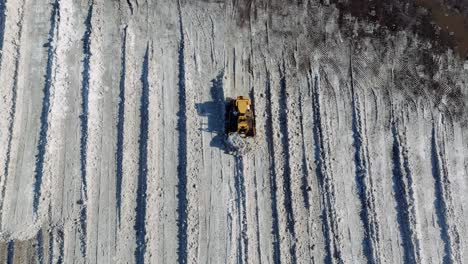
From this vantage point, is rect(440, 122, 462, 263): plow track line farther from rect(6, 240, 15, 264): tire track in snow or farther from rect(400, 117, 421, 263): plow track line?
rect(6, 240, 15, 264): tire track in snow

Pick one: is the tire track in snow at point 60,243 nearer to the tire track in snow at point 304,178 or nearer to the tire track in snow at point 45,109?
the tire track in snow at point 45,109

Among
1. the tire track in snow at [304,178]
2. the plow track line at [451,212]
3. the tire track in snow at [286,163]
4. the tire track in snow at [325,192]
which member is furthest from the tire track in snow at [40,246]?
the plow track line at [451,212]

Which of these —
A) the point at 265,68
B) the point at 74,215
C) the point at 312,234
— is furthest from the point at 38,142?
the point at 312,234

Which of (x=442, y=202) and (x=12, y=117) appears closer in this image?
(x=12, y=117)

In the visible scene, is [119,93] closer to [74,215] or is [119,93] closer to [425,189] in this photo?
[74,215]

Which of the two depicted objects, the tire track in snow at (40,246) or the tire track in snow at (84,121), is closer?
the tire track in snow at (40,246)

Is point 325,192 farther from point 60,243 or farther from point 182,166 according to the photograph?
point 60,243

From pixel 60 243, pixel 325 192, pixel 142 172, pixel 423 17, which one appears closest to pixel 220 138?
pixel 142 172
